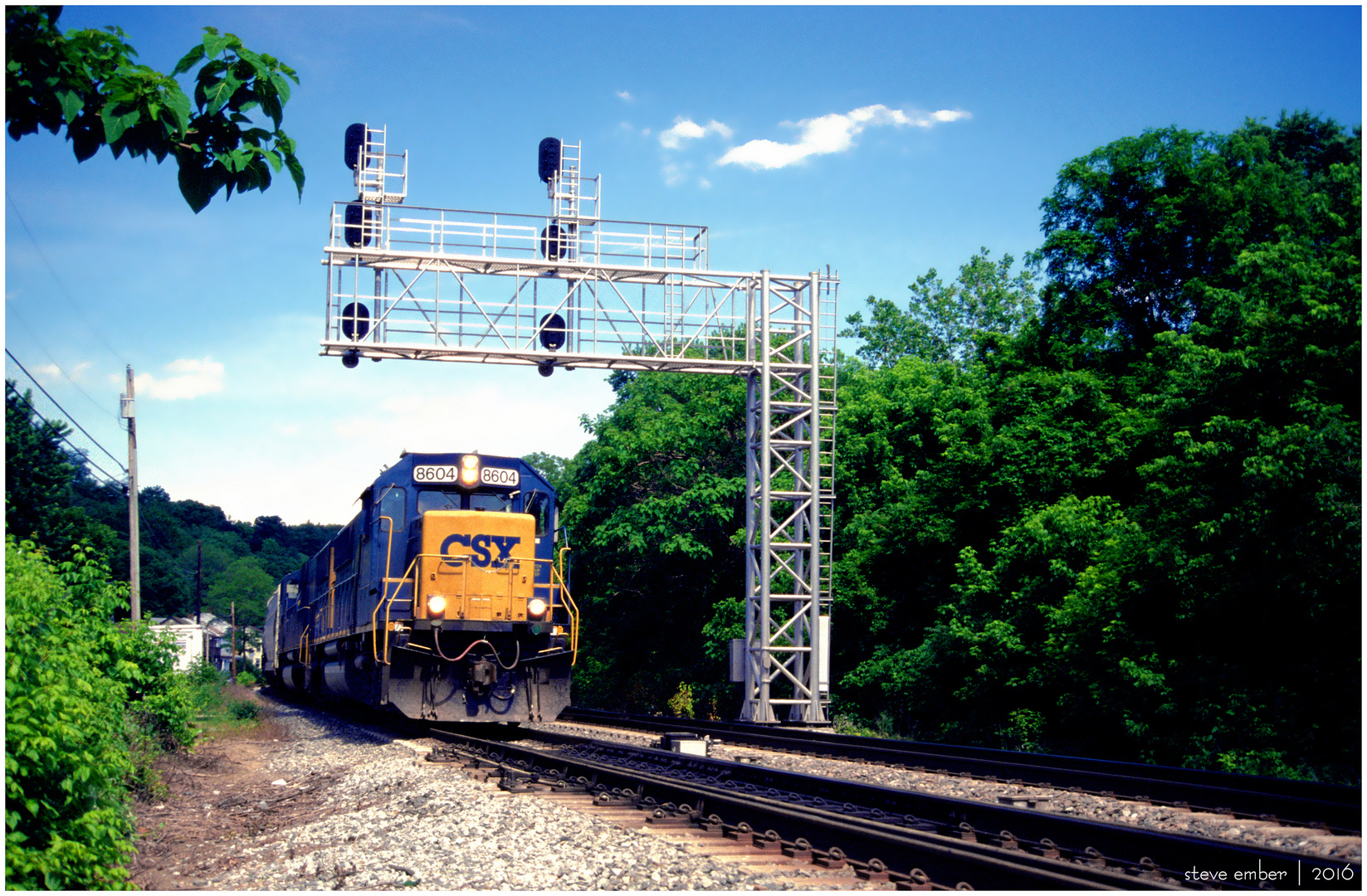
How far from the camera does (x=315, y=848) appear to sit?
25.3ft

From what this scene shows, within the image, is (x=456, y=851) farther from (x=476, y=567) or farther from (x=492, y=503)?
(x=492, y=503)

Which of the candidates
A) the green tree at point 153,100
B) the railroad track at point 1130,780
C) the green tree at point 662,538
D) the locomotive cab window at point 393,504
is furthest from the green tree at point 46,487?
the green tree at point 153,100

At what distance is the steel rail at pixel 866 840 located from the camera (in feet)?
19.5

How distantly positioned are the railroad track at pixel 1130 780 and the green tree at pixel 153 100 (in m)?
8.65

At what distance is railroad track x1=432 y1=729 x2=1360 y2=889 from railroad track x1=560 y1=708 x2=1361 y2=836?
2.18 metres

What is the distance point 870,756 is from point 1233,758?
453 centimetres

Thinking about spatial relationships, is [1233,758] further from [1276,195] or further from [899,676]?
[1276,195]

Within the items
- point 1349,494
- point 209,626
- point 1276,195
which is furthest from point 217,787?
point 209,626

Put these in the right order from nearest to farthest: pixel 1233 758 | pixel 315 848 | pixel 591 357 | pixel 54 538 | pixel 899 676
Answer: pixel 315 848 → pixel 1233 758 → pixel 591 357 → pixel 899 676 → pixel 54 538

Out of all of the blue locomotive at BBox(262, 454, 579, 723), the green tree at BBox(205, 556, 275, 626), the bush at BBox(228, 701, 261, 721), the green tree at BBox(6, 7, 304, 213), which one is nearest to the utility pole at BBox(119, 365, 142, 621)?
the bush at BBox(228, 701, 261, 721)

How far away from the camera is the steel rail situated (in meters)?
5.95

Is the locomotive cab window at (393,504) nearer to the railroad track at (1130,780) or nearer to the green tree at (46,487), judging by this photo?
the railroad track at (1130,780)

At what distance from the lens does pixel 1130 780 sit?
10102mm

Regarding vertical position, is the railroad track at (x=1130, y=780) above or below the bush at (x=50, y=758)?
below
